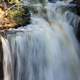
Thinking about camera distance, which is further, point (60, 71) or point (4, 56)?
point (60, 71)

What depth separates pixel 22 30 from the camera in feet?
24.8

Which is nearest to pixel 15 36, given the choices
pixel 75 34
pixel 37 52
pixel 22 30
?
pixel 22 30

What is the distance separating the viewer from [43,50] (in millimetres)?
7992

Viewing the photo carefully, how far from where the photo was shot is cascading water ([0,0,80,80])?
7395mm

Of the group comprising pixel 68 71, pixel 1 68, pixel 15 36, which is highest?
pixel 15 36

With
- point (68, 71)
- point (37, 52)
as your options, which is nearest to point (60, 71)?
point (68, 71)

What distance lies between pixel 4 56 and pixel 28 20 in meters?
1.24

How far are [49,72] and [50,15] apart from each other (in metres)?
1.57

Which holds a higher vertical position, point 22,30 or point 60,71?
point 22,30

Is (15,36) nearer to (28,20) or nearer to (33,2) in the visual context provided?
(28,20)

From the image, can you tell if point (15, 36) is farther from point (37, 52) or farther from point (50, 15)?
point (50, 15)

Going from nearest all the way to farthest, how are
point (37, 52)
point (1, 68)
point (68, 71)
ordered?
point (1, 68)
point (37, 52)
point (68, 71)

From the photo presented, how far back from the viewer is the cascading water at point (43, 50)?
739cm

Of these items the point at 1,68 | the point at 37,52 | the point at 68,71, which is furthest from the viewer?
the point at 68,71
